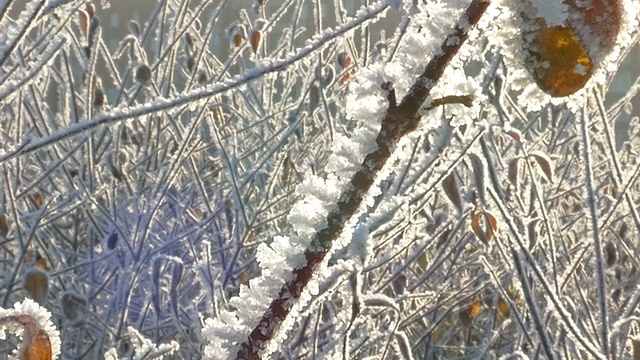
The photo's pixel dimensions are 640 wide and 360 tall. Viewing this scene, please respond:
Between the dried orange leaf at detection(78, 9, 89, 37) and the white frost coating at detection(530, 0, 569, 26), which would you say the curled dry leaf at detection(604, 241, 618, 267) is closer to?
the dried orange leaf at detection(78, 9, 89, 37)

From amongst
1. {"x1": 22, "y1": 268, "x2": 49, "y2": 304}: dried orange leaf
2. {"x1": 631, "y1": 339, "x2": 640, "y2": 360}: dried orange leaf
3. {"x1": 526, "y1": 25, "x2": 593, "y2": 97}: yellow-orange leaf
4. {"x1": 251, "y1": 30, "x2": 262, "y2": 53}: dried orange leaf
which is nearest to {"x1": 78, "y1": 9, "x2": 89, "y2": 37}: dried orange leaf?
{"x1": 251, "y1": 30, "x2": 262, "y2": 53}: dried orange leaf

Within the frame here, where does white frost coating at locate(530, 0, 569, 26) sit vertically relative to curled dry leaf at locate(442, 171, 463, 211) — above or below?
below

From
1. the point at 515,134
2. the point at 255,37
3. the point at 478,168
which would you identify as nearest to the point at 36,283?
the point at 478,168

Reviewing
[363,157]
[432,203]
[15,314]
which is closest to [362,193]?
[363,157]

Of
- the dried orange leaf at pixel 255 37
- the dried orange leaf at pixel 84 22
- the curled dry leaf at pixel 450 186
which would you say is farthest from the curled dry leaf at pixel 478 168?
the dried orange leaf at pixel 84 22

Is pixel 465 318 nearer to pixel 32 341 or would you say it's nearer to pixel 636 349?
pixel 636 349

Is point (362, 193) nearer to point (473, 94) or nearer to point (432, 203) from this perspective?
point (473, 94)

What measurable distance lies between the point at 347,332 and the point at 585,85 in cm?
26

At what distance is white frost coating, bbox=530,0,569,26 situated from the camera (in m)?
0.27

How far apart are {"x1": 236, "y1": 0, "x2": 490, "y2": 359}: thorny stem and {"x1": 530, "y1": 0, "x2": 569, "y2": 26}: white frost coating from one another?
0.03 m

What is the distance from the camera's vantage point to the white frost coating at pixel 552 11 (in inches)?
10.6

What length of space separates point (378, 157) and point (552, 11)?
8cm

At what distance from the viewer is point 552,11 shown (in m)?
0.27

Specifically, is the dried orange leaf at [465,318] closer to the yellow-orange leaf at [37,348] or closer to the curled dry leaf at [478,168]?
the curled dry leaf at [478,168]
